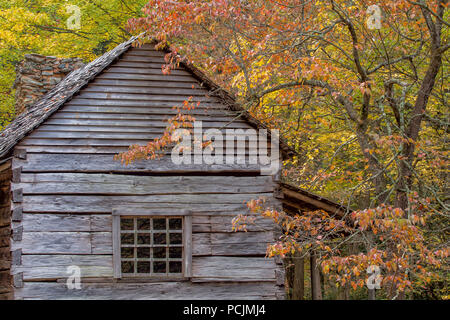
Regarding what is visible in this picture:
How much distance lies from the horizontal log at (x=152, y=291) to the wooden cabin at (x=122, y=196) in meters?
0.02

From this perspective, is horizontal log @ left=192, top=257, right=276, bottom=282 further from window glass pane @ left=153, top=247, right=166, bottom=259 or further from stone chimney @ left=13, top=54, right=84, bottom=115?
stone chimney @ left=13, top=54, right=84, bottom=115

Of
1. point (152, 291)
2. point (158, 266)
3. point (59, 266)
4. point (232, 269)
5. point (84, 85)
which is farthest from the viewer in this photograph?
point (158, 266)

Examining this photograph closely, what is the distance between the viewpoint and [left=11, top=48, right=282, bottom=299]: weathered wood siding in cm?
1020

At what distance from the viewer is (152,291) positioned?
1039 cm

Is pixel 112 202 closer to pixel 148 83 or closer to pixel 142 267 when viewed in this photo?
pixel 148 83

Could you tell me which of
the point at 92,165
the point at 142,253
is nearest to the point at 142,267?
the point at 142,253

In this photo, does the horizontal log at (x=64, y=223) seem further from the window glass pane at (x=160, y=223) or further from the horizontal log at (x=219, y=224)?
the window glass pane at (x=160, y=223)

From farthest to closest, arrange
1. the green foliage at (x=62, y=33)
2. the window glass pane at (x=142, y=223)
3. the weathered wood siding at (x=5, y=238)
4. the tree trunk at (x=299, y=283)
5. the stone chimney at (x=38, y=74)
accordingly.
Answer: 1. the green foliage at (x=62, y=33)
2. the tree trunk at (x=299, y=283)
3. the window glass pane at (x=142, y=223)
4. the stone chimney at (x=38, y=74)
5. the weathered wood siding at (x=5, y=238)

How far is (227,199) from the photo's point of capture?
10.8 meters

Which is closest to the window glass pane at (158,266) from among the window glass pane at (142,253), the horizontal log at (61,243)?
the window glass pane at (142,253)

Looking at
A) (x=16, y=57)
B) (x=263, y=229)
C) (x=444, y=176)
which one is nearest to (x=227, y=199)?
(x=263, y=229)

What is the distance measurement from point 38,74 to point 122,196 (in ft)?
21.7

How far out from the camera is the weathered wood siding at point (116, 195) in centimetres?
1020

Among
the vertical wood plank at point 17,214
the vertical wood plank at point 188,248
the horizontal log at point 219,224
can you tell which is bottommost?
the vertical wood plank at point 188,248
